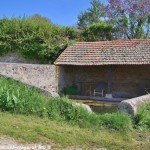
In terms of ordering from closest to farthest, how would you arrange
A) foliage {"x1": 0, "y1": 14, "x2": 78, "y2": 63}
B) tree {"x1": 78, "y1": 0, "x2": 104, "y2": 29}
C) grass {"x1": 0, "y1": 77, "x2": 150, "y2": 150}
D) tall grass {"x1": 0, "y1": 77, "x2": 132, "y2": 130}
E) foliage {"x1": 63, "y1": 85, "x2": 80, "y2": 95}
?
1. grass {"x1": 0, "y1": 77, "x2": 150, "y2": 150}
2. tall grass {"x1": 0, "y1": 77, "x2": 132, "y2": 130}
3. foliage {"x1": 63, "y1": 85, "x2": 80, "y2": 95}
4. foliage {"x1": 0, "y1": 14, "x2": 78, "y2": 63}
5. tree {"x1": 78, "y1": 0, "x2": 104, "y2": 29}

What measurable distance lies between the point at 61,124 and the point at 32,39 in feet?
48.8

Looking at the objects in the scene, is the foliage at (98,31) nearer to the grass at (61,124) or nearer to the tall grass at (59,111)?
the grass at (61,124)

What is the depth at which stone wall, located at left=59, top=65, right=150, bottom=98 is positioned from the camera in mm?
21578

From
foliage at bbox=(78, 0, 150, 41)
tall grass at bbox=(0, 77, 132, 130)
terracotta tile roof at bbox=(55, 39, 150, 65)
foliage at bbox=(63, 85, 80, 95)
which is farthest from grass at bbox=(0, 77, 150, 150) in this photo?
foliage at bbox=(78, 0, 150, 41)

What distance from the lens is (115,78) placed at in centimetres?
2202

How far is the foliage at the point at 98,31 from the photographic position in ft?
83.5

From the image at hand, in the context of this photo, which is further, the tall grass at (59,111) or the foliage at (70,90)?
the foliage at (70,90)

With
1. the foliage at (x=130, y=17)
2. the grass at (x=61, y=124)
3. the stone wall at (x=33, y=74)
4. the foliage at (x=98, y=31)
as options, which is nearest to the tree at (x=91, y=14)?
the foliage at (x=130, y=17)

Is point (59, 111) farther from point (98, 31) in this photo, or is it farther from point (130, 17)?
point (130, 17)

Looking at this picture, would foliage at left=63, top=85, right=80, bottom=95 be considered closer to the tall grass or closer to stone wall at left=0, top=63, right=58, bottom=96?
stone wall at left=0, top=63, right=58, bottom=96

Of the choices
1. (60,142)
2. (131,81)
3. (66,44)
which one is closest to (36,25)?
(66,44)

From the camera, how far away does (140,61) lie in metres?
20.4

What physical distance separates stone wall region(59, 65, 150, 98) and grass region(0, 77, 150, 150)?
438 inches

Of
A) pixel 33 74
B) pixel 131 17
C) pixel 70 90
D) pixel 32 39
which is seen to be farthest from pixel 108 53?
pixel 131 17
